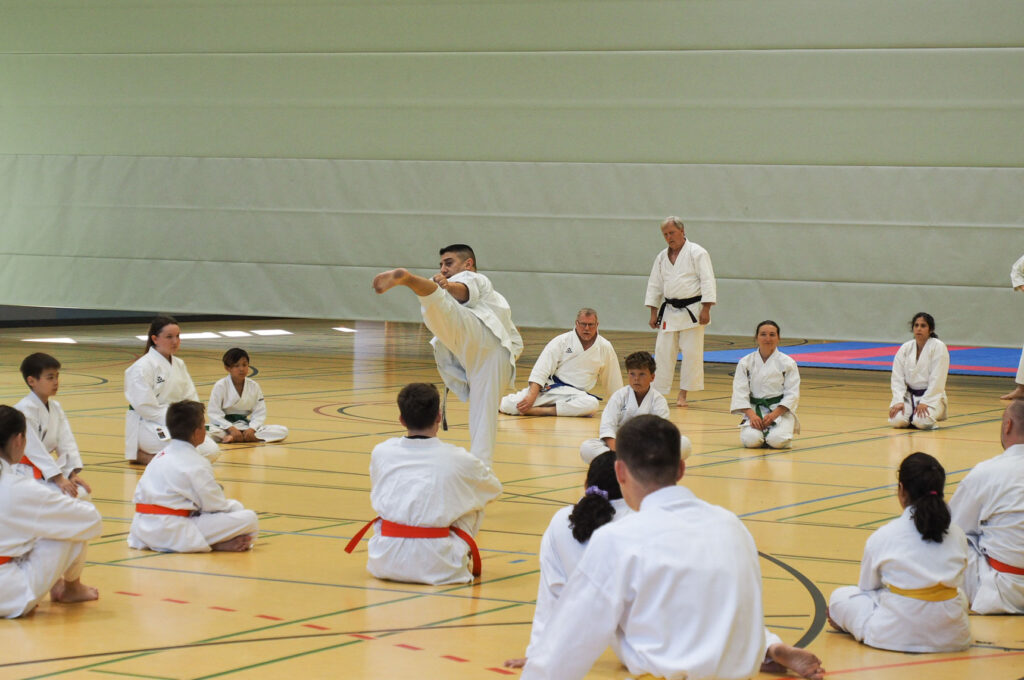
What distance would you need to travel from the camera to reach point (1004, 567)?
4891 mm

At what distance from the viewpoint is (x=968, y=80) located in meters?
13.7

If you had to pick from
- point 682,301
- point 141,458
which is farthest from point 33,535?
point 682,301

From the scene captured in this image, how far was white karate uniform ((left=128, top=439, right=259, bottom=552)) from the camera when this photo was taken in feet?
18.5

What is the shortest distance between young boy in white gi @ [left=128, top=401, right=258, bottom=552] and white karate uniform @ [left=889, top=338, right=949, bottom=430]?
6.38 m

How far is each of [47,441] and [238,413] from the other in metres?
3.22

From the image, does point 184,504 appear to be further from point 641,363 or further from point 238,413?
point 238,413

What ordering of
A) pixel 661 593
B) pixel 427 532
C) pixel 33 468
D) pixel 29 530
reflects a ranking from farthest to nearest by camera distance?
pixel 33 468
pixel 427 532
pixel 29 530
pixel 661 593

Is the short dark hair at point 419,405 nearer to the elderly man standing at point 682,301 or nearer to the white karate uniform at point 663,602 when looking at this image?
the white karate uniform at point 663,602

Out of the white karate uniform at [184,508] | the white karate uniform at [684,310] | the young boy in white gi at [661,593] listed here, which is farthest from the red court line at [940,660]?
→ the white karate uniform at [684,310]

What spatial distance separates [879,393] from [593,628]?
11555mm

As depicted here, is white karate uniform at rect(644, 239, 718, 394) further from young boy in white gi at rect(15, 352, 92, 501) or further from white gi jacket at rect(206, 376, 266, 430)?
young boy in white gi at rect(15, 352, 92, 501)

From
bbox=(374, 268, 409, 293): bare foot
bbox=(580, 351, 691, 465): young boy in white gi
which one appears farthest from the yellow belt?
bbox=(580, 351, 691, 465): young boy in white gi

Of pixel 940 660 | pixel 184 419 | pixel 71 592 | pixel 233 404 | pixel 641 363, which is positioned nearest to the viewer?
pixel 940 660

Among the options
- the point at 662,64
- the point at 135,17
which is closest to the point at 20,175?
the point at 135,17
